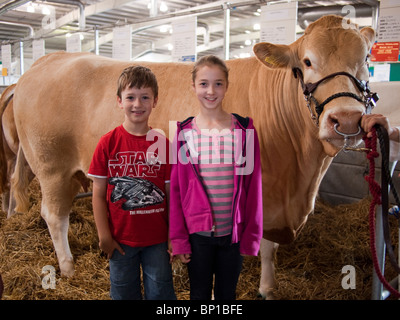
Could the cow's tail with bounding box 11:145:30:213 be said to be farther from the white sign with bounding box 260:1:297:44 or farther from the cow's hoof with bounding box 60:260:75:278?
the white sign with bounding box 260:1:297:44

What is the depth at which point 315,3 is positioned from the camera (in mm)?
7164

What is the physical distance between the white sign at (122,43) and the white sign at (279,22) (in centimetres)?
225

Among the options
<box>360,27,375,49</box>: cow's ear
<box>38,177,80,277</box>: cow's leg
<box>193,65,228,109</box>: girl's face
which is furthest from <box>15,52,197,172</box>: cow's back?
<box>360,27,375,49</box>: cow's ear

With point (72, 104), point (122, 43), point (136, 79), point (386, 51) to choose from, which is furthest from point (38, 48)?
point (136, 79)

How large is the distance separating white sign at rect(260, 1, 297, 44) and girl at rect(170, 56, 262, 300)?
2.06 metres

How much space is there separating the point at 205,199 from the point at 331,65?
35.8 inches

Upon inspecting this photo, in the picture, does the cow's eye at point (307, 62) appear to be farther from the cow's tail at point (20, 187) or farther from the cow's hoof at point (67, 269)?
the cow's tail at point (20, 187)

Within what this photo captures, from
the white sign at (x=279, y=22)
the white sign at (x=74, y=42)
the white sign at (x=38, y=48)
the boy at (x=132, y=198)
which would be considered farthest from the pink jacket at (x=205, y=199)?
the white sign at (x=38, y=48)

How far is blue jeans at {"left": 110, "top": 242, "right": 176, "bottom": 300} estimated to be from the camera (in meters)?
1.62

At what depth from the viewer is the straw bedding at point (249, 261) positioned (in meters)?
2.66

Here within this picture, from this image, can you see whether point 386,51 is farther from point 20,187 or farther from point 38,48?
point 38,48

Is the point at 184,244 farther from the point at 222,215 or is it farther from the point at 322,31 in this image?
the point at 322,31

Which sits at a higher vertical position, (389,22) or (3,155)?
(389,22)

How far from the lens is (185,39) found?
4.15 meters
